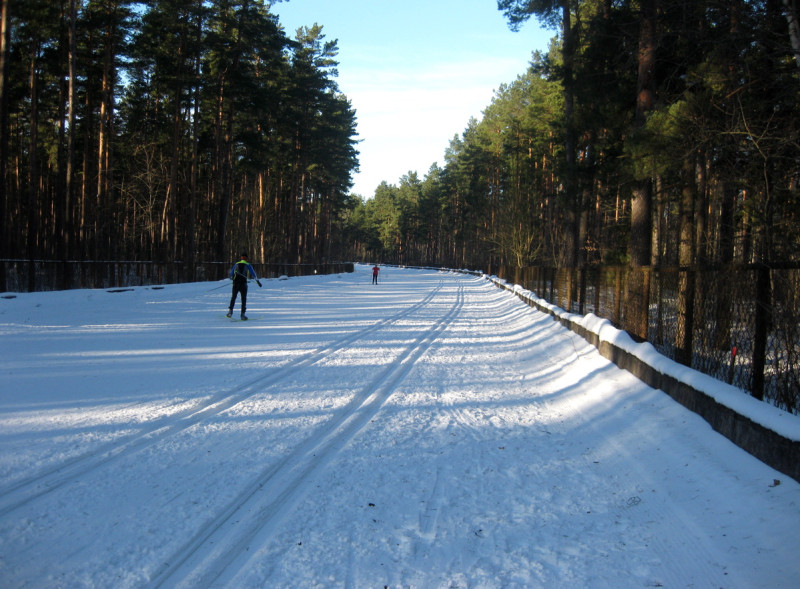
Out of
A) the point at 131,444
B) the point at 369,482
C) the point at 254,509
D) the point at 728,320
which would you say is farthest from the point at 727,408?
the point at 131,444

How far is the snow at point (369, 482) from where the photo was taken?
9.87ft

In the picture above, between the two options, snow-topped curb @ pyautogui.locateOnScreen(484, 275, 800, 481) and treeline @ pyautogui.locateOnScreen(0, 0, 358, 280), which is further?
treeline @ pyautogui.locateOnScreen(0, 0, 358, 280)

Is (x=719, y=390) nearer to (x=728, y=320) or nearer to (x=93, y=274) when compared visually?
(x=728, y=320)

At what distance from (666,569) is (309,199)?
2558 inches

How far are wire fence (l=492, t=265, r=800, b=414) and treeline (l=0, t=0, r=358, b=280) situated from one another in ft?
70.1

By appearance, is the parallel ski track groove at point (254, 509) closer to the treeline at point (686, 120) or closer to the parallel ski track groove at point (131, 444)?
the parallel ski track groove at point (131, 444)

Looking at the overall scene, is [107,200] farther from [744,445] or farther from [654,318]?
[744,445]

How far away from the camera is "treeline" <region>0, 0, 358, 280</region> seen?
25.1 metres

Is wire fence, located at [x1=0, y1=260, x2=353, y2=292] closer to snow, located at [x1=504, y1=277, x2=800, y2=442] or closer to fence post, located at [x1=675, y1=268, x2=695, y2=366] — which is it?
snow, located at [x1=504, y1=277, x2=800, y2=442]

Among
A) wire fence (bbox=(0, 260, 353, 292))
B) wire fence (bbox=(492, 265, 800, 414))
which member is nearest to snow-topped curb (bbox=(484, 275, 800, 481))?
wire fence (bbox=(492, 265, 800, 414))

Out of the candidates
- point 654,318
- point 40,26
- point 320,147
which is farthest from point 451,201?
point 654,318

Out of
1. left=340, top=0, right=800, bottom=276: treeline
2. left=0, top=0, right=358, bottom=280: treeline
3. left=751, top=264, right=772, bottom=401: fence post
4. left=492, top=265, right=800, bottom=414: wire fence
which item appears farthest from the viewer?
left=0, top=0, right=358, bottom=280: treeline

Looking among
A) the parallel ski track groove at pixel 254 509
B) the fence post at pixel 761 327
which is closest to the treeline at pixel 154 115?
the parallel ski track groove at pixel 254 509

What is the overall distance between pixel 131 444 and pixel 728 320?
6211mm
